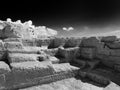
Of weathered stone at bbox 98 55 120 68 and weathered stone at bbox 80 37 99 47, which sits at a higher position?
weathered stone at bbox 80 37 99 47

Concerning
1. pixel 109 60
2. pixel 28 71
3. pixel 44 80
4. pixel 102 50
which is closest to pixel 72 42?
pixel 102 50

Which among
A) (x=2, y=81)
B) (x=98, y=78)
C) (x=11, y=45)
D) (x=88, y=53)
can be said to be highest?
(x=11, y=45)

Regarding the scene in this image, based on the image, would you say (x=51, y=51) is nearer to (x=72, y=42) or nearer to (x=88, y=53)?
(x=72, y=42)

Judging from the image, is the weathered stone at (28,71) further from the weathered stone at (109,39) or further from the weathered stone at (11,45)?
the weathered stone at (109,39)

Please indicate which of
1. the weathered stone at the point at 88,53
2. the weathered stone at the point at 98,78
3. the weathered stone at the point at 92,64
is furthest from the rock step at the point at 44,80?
the weathered stone at the point at 88,53

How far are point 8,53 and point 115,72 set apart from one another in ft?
19.9

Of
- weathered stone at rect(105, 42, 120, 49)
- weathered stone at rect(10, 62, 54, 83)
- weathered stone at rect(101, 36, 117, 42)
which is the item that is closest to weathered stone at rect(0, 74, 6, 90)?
weathered stone at rect(10, 62, 54, 83)

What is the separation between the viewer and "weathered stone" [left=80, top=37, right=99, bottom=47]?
8406mm

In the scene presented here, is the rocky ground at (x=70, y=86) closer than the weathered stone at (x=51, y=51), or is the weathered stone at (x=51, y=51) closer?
the rocky ground at (x=70, y=86)

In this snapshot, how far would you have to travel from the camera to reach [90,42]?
28.7ft

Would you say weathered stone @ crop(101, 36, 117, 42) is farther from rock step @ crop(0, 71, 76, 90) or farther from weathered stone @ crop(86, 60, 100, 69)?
rock step @ crop(0, 71, 76, 90)

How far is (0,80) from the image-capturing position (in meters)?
4.44

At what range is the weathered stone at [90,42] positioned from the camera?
27.6 ft

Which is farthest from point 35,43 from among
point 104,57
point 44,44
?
point 104,57
